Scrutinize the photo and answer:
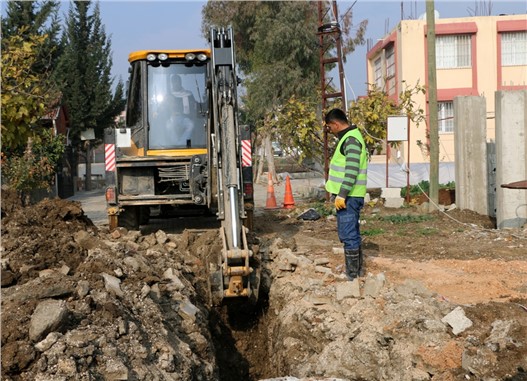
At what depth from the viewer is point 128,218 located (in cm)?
1182

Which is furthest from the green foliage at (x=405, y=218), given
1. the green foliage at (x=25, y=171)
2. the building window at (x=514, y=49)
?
the building window at (x=514, y=49)

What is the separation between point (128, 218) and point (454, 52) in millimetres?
22953

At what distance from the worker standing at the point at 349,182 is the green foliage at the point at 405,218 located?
19.8 feet

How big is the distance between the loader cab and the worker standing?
152 inches

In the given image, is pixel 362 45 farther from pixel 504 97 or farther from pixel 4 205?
pixel 4 205

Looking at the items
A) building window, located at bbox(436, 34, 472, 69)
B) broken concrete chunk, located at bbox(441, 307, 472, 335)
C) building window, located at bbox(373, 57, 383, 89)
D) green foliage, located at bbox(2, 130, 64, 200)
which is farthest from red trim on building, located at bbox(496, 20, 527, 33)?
broken concrete chunk, located at bbox(441, 307, 472, 335)

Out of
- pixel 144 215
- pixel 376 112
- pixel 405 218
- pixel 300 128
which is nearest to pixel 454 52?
pixel 376 112

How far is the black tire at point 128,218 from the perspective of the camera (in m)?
11.7

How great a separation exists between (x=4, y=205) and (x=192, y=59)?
12.6ft

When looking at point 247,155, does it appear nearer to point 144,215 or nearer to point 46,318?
point 144,215

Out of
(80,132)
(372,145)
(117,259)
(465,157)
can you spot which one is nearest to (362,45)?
(80,132)

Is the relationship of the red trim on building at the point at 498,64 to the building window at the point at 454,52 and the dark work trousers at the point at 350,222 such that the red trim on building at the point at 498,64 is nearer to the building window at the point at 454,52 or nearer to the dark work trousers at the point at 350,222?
the building window at the point at 454,52

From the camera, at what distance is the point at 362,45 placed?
39.7 m

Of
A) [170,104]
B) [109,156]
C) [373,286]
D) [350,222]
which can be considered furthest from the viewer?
[170,104]
